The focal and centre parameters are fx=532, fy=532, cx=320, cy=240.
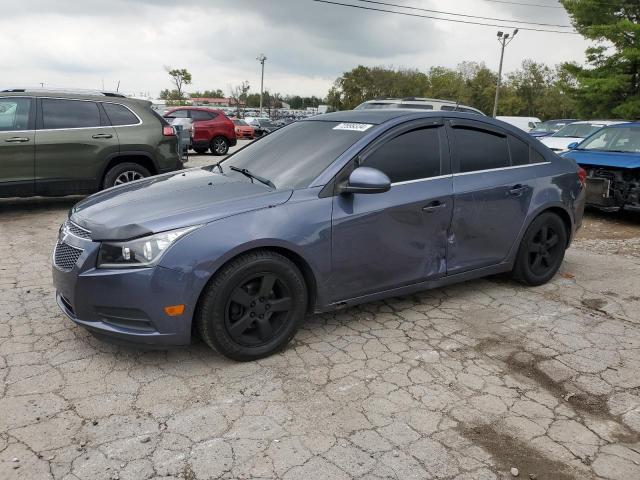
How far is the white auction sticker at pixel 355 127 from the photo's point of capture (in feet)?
12.9

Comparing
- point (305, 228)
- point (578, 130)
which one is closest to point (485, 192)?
point (305, 228)

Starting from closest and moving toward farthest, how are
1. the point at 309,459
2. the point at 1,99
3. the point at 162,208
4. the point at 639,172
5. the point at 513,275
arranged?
1. the point at 309,459
2. the point at 162,208
3. the point at 513,275
4. the point at 1,99
5. the point at 639,172

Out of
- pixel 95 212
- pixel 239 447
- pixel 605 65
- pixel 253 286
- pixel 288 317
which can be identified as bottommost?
pixel 239 447

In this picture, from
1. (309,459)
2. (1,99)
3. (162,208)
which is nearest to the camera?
(309,459)

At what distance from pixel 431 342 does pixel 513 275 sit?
153 centimetres

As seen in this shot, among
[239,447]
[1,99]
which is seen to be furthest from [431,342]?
[1,99]

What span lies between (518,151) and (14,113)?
6340mm

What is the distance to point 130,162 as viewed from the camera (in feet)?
26.0

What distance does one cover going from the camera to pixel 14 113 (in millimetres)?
7066

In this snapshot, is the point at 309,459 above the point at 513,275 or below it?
below

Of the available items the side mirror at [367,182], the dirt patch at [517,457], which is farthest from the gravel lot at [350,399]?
the side mirror at [367,182]

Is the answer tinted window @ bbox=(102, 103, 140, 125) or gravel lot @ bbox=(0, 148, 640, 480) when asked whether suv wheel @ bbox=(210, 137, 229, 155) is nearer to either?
tinted window @ bbox=(102, 103, 140, 125)

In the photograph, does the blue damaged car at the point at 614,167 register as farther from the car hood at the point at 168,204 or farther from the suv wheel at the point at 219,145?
the suv wheel at the point at 219,145

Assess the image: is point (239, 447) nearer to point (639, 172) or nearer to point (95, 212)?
point (95, 212)
